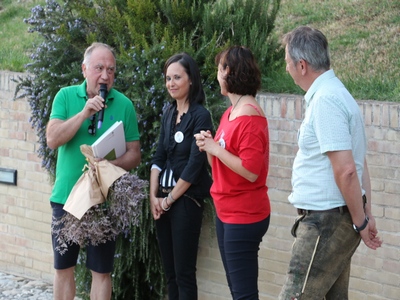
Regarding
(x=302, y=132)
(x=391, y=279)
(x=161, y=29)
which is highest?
(x=161, y=29)

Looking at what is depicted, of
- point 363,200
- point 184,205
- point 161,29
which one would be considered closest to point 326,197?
point 363,200

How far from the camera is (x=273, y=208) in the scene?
573 cm

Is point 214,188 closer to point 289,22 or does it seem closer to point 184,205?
point 184,205

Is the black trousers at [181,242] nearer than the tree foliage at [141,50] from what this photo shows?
Yes

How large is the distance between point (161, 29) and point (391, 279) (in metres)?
2.61

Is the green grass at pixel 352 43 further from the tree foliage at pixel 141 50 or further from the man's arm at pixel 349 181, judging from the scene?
the man's arm at pixel 349 181

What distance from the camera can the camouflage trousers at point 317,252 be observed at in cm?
373

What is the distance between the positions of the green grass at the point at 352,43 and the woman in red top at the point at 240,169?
1307mm

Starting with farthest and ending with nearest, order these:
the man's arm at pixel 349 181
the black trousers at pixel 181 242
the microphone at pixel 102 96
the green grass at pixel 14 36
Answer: the green grass at pixel 14 36
the black trousers at pixel 181 242
the microphone at pixel 102 96
the man's arm at pixel 349 181

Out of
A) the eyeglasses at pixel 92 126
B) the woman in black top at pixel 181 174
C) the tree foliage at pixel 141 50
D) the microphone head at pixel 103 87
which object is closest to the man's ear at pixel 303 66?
the woman in black top at pixel 181 174

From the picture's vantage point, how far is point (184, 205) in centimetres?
504

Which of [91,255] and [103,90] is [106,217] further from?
[103,90]

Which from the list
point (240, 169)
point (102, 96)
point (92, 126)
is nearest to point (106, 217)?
point (92, 126)

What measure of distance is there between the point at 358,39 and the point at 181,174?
11.7ft
